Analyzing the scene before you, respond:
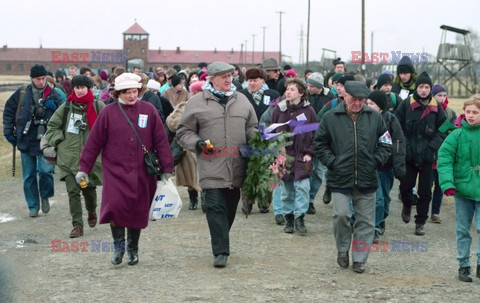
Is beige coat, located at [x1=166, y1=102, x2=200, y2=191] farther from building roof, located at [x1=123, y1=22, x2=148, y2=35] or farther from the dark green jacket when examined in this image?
building roof, located at [x1=123, y1=22, x2=148, y2=35]

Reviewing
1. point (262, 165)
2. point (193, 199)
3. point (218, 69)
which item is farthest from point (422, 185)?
point (218, 69)

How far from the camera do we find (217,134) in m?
7.33

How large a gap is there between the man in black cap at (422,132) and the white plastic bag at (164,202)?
339 cm

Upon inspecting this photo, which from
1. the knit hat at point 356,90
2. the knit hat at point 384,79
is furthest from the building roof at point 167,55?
the knit hat at point 356,90

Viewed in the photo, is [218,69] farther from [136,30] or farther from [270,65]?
[136,30]

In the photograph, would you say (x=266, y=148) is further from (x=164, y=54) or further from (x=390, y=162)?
(x=164, y=54)

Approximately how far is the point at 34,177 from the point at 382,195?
464cm

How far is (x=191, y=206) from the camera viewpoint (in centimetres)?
1107

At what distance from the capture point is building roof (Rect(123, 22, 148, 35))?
5846 inches

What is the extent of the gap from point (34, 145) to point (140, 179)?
11.2ft

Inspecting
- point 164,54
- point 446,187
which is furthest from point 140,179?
point 164,54

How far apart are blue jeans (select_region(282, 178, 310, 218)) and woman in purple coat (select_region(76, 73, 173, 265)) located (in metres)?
2.28

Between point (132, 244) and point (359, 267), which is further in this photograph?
point (132, 244)

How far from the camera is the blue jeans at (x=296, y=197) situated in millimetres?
9141
